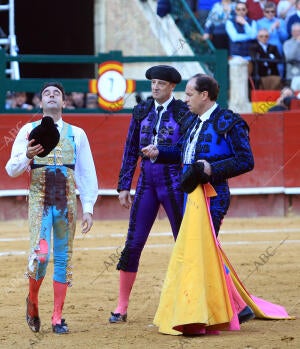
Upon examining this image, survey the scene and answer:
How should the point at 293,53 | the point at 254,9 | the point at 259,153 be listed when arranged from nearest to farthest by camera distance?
the point at 259,153
the point at 293,53
the point at 254,9

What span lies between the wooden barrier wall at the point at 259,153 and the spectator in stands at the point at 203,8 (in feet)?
9.86

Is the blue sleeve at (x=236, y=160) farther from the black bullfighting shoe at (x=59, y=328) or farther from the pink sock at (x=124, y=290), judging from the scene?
the black bullfighting shoe at (x=59, y=328)

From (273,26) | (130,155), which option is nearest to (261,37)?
(273,26)

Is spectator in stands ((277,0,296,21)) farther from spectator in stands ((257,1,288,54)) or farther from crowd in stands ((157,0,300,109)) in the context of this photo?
spectator in stands ((257,1,288,54))

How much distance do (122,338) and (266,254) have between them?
3.82 m

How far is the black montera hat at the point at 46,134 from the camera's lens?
20.4 feet

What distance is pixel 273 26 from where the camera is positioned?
14930mm

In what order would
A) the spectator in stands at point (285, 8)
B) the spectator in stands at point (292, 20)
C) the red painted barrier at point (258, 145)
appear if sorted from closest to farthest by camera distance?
the red painted barrier at point (258, 145) → the spectator in stands at point (292, 20) → the spectator in stands at point (285, 8)

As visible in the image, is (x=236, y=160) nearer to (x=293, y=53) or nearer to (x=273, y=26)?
(x=293, y=53)

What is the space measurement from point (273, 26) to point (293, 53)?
0.57m

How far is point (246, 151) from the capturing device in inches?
253

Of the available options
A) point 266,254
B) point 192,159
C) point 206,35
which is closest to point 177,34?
point 206,35

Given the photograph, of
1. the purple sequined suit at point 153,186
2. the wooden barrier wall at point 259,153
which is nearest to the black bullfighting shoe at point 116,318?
the purple sequined suit at point 153,186

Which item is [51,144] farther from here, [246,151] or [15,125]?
[15,125]
